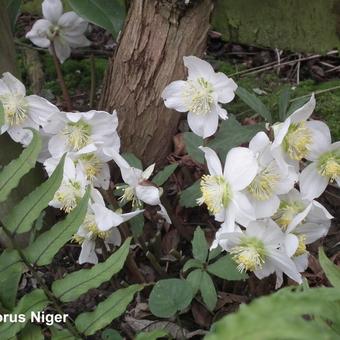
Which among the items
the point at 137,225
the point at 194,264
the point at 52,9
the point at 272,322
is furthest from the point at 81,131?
the point at 272,322

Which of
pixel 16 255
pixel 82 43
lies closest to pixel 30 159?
pixel 16 255

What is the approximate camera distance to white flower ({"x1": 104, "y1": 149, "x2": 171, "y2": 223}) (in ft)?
3.19

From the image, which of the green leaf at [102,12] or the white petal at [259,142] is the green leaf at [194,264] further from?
the green leaf at [102,12]

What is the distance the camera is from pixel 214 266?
98 cm

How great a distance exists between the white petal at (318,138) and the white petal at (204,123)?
18 centimetres

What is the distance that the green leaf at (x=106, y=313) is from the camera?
0.89m

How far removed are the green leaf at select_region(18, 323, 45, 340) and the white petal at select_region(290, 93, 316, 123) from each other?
1.58 ft

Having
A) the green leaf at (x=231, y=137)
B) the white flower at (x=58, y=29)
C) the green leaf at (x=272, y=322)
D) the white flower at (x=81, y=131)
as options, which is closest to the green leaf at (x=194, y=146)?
the green leaf at (x=231, y=137)

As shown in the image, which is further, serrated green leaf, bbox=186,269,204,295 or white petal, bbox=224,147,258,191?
serrated green leaf, bbox=186,269,204,295

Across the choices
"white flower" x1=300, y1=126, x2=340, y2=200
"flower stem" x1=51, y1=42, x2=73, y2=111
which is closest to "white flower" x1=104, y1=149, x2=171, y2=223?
"white flower" x1=300, y1=126, x2=340, y2=200

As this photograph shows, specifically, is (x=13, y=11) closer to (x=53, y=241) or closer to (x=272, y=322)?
(x=53, y=241)

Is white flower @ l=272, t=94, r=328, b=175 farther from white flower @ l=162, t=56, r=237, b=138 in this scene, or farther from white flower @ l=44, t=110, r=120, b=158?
white flower @ l=44, t=110, r=120, b=158

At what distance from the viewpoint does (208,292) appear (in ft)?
3.17

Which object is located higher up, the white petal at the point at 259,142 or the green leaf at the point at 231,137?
the white petal at the point at 259,142
